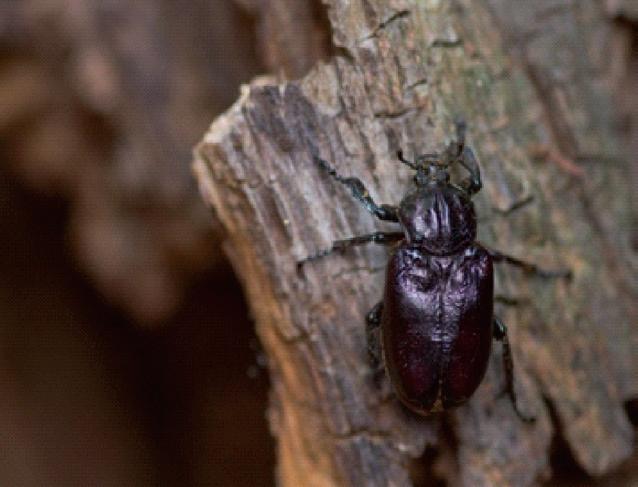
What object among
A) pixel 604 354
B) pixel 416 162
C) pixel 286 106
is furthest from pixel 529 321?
pixel 286 106

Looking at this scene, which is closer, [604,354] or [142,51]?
[604,354]

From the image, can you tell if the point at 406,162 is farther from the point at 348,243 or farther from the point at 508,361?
the point at 508,361

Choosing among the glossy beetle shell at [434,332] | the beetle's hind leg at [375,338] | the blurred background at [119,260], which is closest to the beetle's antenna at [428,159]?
the glossy beetle shell at [434,332]

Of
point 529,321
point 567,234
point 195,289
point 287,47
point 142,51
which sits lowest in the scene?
point 529,321

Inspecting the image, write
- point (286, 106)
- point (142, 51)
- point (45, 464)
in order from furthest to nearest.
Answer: point (45, 464)
point (142, 51)
point (286, 106)

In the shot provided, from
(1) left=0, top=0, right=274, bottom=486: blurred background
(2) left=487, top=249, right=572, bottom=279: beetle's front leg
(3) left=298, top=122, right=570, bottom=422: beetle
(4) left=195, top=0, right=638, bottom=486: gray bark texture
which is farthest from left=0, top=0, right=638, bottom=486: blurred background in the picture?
(2) left=487, top=249, right=572, bottom=279: beetle's front leg

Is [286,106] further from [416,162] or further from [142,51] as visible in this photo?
[142,51]
